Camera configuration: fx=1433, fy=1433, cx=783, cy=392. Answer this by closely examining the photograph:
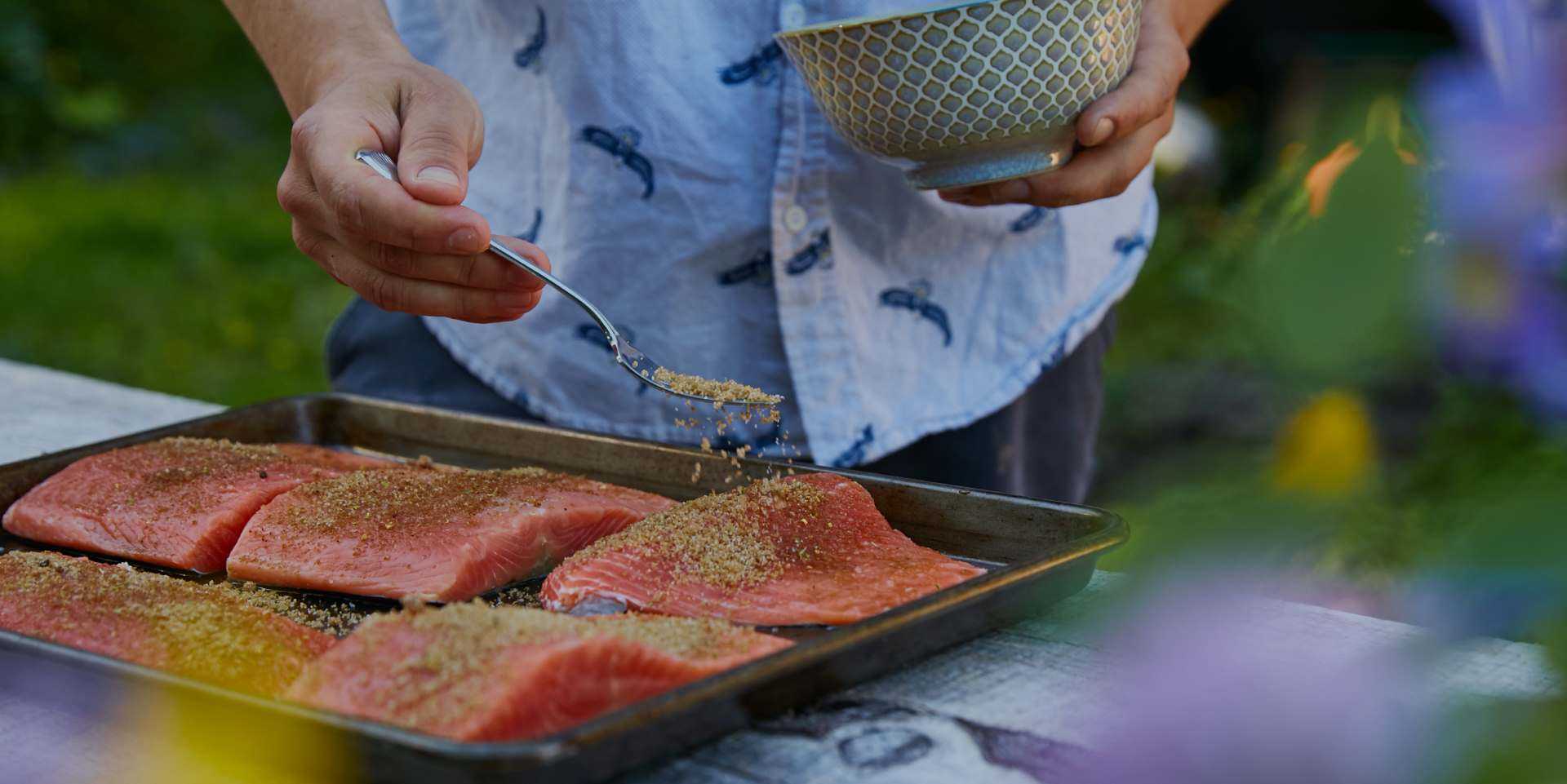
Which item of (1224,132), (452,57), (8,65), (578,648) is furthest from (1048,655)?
(8,65)

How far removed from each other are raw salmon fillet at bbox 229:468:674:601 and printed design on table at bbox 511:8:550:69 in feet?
2.20

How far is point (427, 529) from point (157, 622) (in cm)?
38

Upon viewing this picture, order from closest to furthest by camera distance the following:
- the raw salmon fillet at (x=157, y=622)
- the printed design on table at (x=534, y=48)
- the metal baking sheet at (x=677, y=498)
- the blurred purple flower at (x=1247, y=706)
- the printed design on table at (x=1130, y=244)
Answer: the blurred purple flower at (x=1247, y=706), the metal baking sheet at (x=677, y=498), the raw salmon fillet at (x=157, y=622), the printed design on table at (x=534, y=48), the printed design on table at (x=1130, y=244)

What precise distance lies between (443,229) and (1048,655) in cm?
78

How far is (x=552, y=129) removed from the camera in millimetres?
2180

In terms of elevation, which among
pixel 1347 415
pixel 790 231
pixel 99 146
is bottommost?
pixel 99 146

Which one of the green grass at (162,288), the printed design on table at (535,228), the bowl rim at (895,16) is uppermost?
the bowl rim at (895,16)

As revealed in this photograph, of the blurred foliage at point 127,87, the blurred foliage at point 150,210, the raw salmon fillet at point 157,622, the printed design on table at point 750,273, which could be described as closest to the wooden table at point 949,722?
the raw salmon fillet at point 157,622

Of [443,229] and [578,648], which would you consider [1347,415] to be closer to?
[578,648]

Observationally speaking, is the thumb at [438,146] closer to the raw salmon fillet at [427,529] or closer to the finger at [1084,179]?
the raw salmon fillet at [427,529]

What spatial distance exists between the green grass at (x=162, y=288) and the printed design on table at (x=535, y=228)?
3.06 m

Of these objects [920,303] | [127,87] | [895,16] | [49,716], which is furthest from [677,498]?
[127,87]

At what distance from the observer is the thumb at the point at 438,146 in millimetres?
1574

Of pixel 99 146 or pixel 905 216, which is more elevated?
pixel 905 216
